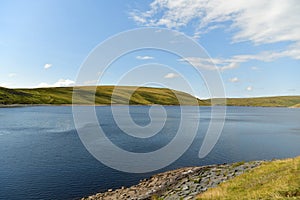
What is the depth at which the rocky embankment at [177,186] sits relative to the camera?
28.1 m

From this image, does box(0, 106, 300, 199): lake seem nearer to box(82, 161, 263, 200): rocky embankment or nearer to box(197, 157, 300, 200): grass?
box(82, 161, 263, 200): rocky embankment

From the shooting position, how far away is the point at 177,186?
31594 millimetres

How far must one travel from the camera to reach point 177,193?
27906 mm

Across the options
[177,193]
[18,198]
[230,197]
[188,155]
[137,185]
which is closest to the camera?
[230,197]

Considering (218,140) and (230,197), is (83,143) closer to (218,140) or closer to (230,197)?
(218,140)

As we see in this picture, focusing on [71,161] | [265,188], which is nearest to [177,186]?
[265,188]

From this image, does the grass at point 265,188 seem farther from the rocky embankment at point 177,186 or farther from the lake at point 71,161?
the lake at point 71,161

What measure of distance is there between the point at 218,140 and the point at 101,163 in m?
42.7

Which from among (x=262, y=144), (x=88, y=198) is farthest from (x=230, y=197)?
(x=262, y=144)

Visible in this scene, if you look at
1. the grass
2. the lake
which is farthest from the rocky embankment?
the grass

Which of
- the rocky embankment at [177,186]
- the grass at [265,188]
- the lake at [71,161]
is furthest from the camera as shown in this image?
the lake at [71,161]

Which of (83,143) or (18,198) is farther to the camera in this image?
(83,143)

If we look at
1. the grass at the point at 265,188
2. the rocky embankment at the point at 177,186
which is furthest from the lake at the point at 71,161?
the grass at the point at 265,188

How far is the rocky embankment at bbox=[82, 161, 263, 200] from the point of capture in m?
28.1
